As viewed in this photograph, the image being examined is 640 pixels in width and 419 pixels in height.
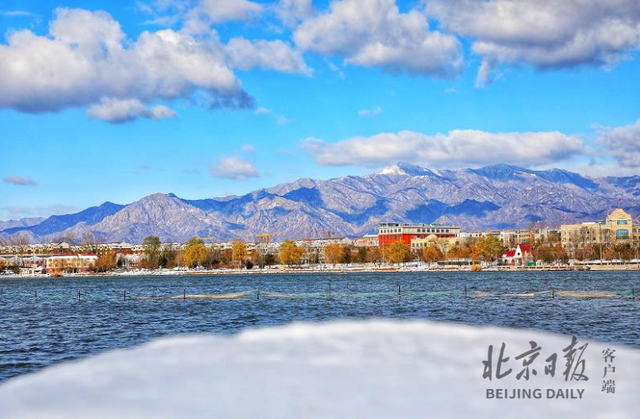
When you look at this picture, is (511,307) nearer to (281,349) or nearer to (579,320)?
(579,320)

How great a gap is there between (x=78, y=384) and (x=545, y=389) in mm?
7340

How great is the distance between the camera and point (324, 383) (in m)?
11.0

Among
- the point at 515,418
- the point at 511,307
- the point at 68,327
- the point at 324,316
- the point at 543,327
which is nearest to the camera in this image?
the point at 515,418

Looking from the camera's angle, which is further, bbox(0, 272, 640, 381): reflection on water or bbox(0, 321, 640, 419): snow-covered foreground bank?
bbox(0, 272, 640, 381): reflection on water

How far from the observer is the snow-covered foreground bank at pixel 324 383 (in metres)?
9.89

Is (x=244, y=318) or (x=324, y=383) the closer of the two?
(x=324, y=383)

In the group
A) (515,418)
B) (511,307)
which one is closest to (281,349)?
(515,418)

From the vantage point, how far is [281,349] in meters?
13.9

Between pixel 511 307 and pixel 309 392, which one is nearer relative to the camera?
pixel 309 392

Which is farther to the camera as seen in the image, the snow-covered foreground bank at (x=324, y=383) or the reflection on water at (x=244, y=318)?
the reflection on water at (x=244, y=318)

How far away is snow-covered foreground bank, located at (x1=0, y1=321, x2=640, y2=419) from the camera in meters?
9.89

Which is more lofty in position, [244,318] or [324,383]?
[324,383]

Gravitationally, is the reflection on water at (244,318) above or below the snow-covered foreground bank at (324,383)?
below

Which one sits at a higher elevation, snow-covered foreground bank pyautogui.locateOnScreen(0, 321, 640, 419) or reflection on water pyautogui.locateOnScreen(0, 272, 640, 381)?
snow-covered foreground bank pyautogui.locateOnScreen(0, 321, 640, 419)
